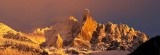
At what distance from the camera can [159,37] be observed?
299 ft

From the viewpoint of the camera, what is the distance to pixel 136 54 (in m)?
90.2

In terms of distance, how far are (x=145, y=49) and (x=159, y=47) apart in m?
2.61

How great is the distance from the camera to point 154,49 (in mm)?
87625

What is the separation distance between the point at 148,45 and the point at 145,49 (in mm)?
886

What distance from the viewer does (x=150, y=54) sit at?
8712 cm

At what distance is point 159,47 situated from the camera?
87.8 metres

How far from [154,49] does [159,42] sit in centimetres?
250

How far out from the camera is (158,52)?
86.5m

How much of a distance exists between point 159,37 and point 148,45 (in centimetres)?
354

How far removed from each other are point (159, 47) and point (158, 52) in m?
1.59

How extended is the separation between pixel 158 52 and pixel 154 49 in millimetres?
1325

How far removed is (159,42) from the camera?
89.5 meters

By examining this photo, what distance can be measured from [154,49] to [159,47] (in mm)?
980
